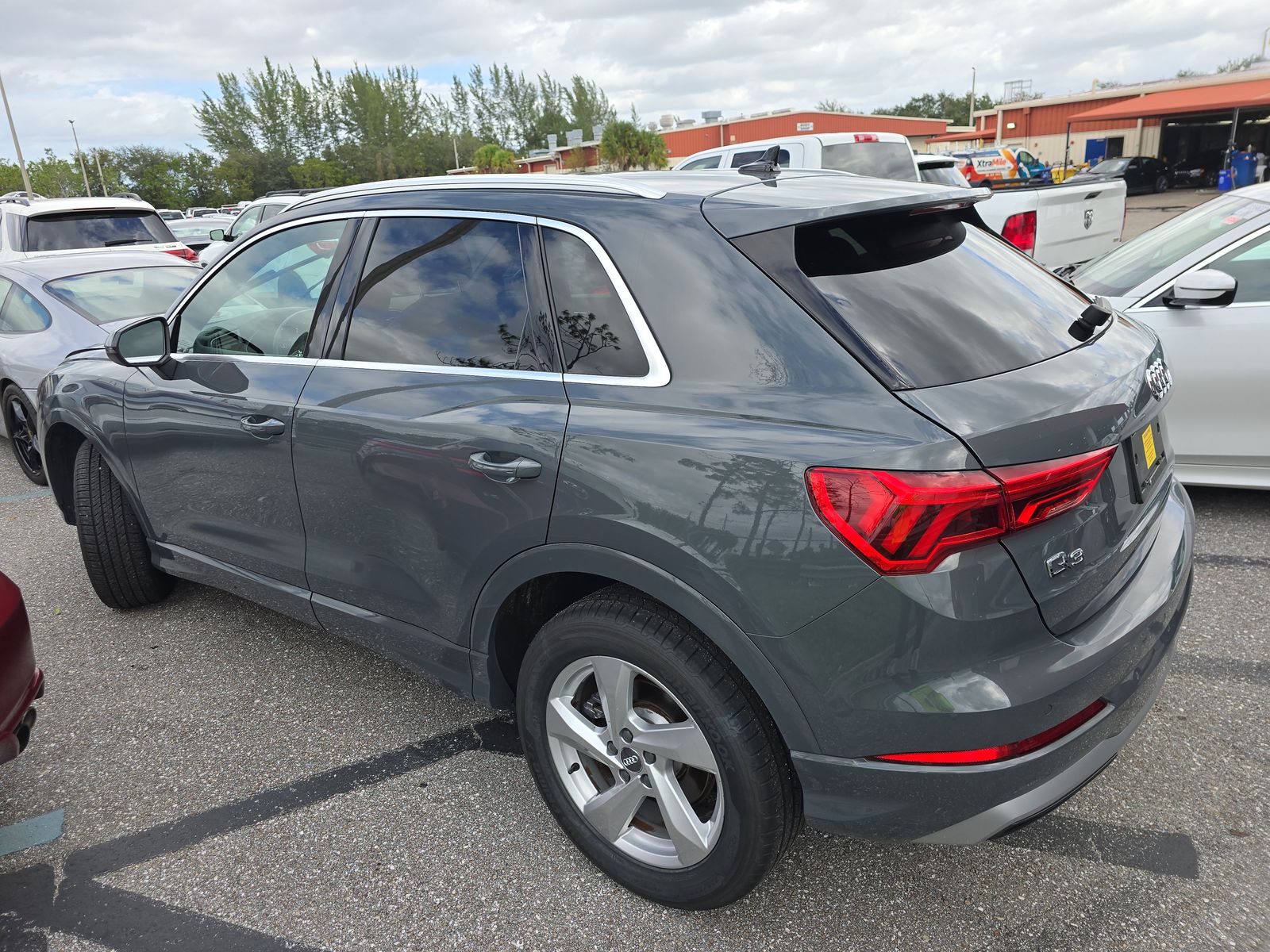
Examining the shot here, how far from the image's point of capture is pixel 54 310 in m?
6.38

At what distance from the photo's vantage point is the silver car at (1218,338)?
421 cm

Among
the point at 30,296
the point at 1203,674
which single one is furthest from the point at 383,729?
the point at 30,296

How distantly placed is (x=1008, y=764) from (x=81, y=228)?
1139cm

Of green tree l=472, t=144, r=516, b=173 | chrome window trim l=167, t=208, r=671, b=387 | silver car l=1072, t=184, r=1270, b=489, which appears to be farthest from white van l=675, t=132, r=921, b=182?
green tree l=472, t=144, r=516, b=173

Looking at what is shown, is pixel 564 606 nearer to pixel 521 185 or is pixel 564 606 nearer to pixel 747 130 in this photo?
pixel 521 185

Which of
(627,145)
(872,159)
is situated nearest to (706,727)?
(872,159)

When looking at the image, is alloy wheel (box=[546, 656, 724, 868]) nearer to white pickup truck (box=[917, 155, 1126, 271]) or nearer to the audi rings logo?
the audi rings logo

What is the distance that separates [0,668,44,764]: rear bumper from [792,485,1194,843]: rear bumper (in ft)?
7.07

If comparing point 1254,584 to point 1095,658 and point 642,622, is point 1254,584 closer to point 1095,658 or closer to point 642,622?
point 1095,658

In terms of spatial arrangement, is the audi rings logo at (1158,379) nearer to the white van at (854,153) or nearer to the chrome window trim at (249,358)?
the chrome window trim at (249,358)

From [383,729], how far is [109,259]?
5968mm

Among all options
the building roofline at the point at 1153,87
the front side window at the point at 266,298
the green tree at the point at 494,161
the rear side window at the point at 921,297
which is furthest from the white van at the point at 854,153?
the green tree at the point at 494,161

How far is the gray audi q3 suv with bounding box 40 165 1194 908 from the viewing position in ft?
5.76

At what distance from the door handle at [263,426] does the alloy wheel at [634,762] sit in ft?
4.23
